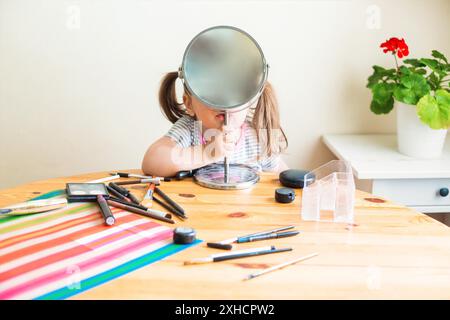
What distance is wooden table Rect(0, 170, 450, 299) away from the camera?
790 millimetres

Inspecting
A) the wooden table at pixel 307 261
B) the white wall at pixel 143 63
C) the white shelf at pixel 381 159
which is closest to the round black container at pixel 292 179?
the wooden table at pixel 307 261

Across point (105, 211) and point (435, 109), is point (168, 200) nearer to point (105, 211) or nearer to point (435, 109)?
point (105, 211)

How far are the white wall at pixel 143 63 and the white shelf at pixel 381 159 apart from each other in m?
0.11

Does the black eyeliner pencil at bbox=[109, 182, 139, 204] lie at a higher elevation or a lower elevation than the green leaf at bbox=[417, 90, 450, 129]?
lower

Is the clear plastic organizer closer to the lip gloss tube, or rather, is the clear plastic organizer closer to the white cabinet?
the lip gloss tube

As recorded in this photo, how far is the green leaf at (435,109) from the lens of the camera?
5.42 feet

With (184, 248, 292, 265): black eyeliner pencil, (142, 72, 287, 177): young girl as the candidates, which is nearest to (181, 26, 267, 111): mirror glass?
(142, 72, 287, 177): young girl

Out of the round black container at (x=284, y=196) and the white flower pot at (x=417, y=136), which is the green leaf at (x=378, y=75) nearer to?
the white flower pot at (x=417, y=136)

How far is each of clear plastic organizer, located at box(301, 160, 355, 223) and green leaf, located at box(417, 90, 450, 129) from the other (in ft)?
2.08

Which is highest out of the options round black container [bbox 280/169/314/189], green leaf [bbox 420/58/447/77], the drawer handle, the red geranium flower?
the red geranium flower

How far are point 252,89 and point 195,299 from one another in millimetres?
567

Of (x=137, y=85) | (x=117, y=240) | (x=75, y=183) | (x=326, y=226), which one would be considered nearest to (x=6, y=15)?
(x=137, y=85)

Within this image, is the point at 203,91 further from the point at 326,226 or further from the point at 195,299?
the point at 195,299

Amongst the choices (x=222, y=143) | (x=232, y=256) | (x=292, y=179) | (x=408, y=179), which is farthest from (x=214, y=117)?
(x=408, y=179)
